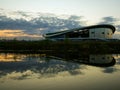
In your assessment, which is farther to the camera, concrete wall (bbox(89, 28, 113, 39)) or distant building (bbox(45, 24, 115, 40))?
concrete wall (bbox(89, 28, 113, 39))

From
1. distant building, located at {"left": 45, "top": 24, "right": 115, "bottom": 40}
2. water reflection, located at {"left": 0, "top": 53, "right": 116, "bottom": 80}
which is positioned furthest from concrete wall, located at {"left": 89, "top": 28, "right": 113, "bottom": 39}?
water reflection, located at {"left": 0, "top": 53, "right": 116, "bottom": 80}

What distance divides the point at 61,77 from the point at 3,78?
2759mm

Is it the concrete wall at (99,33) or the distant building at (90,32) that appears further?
the concrete wall at (99,33)

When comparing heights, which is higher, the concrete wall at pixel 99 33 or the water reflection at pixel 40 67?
the water reflection at pixel 40 67

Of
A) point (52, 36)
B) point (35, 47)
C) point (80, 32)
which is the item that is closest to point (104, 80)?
point (35, 47)

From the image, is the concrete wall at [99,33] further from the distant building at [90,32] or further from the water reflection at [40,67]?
the water reflection at [40,67]

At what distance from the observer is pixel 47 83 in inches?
446

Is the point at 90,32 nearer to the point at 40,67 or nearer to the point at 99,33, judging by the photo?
the point at 99,33

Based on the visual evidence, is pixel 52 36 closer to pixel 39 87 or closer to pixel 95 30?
pixel 95 30

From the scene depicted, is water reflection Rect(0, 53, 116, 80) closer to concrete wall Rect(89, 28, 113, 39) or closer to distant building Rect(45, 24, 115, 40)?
distant building Rect(45, 24, 115, 40)

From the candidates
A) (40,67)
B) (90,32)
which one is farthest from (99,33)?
(40,67)

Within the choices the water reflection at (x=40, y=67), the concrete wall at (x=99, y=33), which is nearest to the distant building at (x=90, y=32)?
the concrete wall at (x=99, y=33)

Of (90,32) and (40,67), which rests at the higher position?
(40,67)

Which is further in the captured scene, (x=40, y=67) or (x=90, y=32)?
(x=90, y=32)
